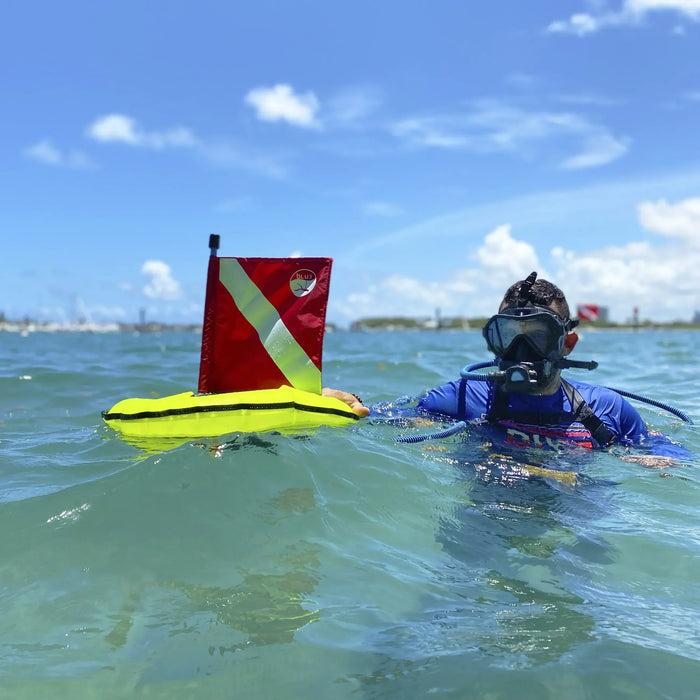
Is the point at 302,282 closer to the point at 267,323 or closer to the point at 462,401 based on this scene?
the point at 267,323

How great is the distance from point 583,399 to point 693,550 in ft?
4.77

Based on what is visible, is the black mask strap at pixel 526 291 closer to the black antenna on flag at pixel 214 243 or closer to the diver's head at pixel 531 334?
the diver's head at pixel 531 334

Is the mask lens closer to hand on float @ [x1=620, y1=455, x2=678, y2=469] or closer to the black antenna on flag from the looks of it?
hand on float @ [x1=620, y1=455, x2=678, y2=469]

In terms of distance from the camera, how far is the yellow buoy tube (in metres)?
3.91

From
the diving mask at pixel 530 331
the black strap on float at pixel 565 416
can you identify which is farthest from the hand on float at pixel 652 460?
the diving mask at pixel 530 331

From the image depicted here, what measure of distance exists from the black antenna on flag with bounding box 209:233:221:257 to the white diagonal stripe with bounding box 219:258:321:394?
0.27ft

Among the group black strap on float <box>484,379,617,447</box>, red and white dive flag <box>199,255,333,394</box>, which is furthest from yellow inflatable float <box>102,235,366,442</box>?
black strap on float <box>484,379,617,447</box>

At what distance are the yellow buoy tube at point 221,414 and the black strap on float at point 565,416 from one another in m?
1.25

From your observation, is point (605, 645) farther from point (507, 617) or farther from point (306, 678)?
point (306, 678)

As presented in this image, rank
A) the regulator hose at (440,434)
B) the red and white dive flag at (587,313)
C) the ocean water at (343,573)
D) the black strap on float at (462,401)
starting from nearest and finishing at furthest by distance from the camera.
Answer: the ocean water at (343,573) < the regulator hose at (440,434) < the black strap on float at (462,401) < the red and white dive flag at (587,313)

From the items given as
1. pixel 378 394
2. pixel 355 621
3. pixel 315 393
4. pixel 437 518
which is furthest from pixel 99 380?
pixel 355 621

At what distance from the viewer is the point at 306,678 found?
76.1 inches

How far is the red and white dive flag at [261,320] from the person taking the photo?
13.8 feet

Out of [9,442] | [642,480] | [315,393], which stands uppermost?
[315,393]
